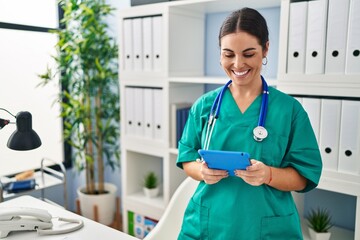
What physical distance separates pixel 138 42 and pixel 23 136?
3.94ft

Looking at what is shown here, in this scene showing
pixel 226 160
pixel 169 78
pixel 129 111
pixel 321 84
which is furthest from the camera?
pixel 129 111

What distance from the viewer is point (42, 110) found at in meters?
2.98

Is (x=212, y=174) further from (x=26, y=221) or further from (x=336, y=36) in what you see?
(x=336, y=36)

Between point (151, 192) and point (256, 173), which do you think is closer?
point (256, 173)

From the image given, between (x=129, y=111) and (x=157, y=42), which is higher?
(x=157, y=42)

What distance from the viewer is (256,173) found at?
108 cm

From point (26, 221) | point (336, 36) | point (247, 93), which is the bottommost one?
point (26, 221)

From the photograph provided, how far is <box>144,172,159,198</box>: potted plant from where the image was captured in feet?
7.95

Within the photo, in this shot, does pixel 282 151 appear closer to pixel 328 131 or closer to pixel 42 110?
pixel 328 131

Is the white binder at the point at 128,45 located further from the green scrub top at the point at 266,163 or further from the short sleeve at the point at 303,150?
the short sleeve at the point at 303,150

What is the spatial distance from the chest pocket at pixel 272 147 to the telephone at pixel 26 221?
75 cm

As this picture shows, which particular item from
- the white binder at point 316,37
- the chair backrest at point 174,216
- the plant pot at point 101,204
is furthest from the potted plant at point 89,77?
the white binder at point 316,37

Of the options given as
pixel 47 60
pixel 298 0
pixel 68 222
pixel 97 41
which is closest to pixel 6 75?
pixel 47 60

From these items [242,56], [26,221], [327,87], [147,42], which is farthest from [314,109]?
[26,221]
